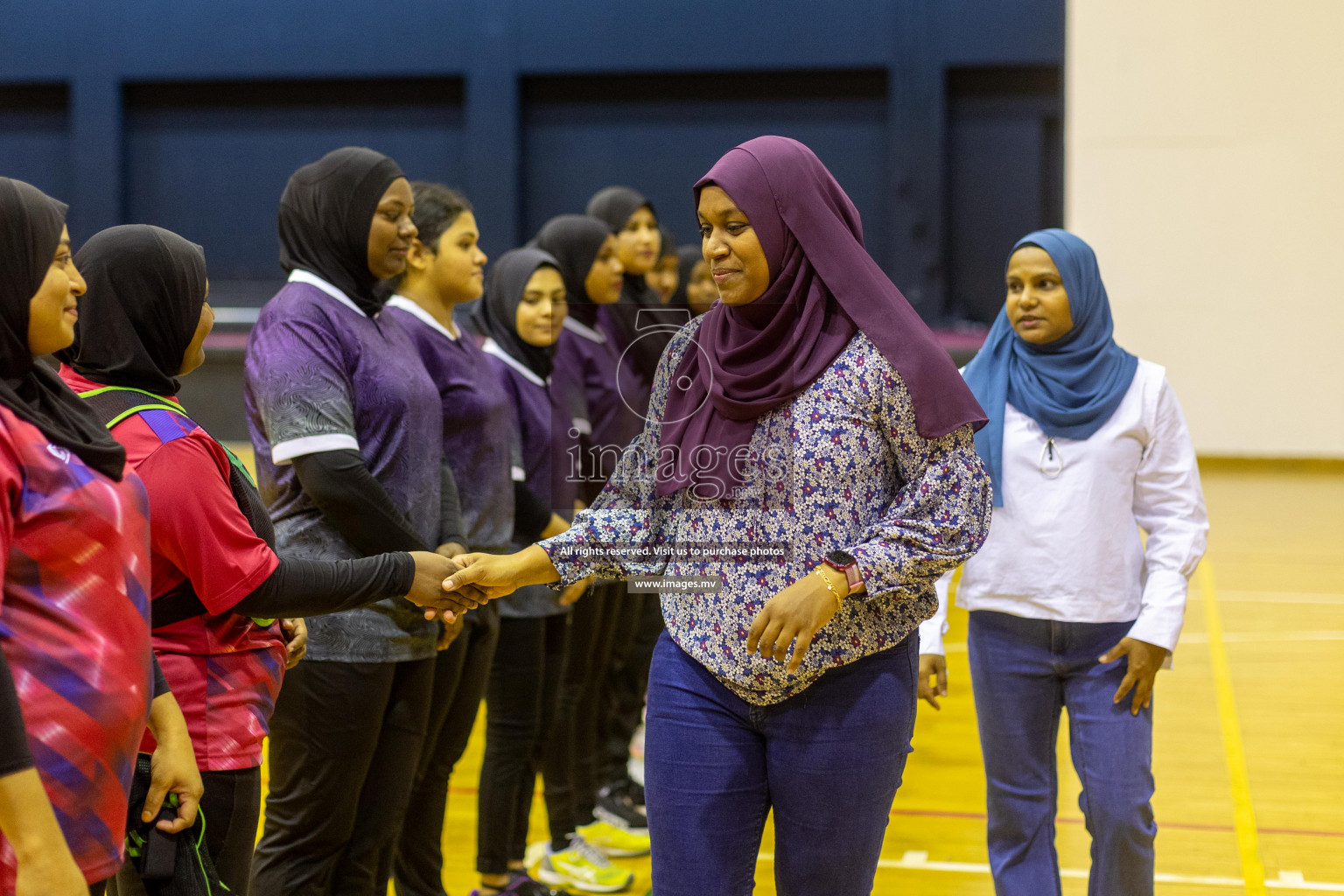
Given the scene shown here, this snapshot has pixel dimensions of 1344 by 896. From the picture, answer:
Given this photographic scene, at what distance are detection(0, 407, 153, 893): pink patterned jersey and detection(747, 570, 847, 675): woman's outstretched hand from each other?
0.81 metres

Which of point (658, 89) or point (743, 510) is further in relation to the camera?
point (658, 89)

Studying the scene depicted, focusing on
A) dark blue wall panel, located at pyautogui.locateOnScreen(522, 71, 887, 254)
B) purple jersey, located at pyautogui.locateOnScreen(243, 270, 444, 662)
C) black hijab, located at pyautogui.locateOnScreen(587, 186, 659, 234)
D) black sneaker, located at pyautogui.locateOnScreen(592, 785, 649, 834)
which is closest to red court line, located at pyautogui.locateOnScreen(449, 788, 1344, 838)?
black sneaker, located at pyautogui.locateOnScreen(592, 785, 649, 834)

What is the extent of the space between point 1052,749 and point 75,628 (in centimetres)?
Answer: 192

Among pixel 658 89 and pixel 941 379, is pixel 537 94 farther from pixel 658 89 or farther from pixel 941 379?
pixel 941 379

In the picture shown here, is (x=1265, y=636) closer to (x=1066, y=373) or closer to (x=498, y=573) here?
(x=1066, y=373)

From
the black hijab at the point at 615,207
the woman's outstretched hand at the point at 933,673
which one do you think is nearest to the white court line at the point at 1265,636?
the black hijab at the point at 615,207

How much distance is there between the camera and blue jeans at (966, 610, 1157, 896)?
2.44 meters

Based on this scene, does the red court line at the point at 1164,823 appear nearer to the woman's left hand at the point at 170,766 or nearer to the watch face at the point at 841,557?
the watch face at the point at 841,557

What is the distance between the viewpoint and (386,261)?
100.0 inches

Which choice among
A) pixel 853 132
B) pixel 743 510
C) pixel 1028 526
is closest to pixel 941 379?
pixel 743 510

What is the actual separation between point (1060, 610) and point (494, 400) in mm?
1337

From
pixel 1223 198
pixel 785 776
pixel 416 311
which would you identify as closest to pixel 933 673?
pixel 785 776

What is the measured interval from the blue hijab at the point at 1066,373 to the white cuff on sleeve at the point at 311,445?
4.11 feet

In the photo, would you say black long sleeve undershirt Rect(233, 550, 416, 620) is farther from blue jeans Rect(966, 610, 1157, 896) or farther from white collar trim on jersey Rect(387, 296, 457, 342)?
blue jeans Rect(966, 610, 1157, 896)
